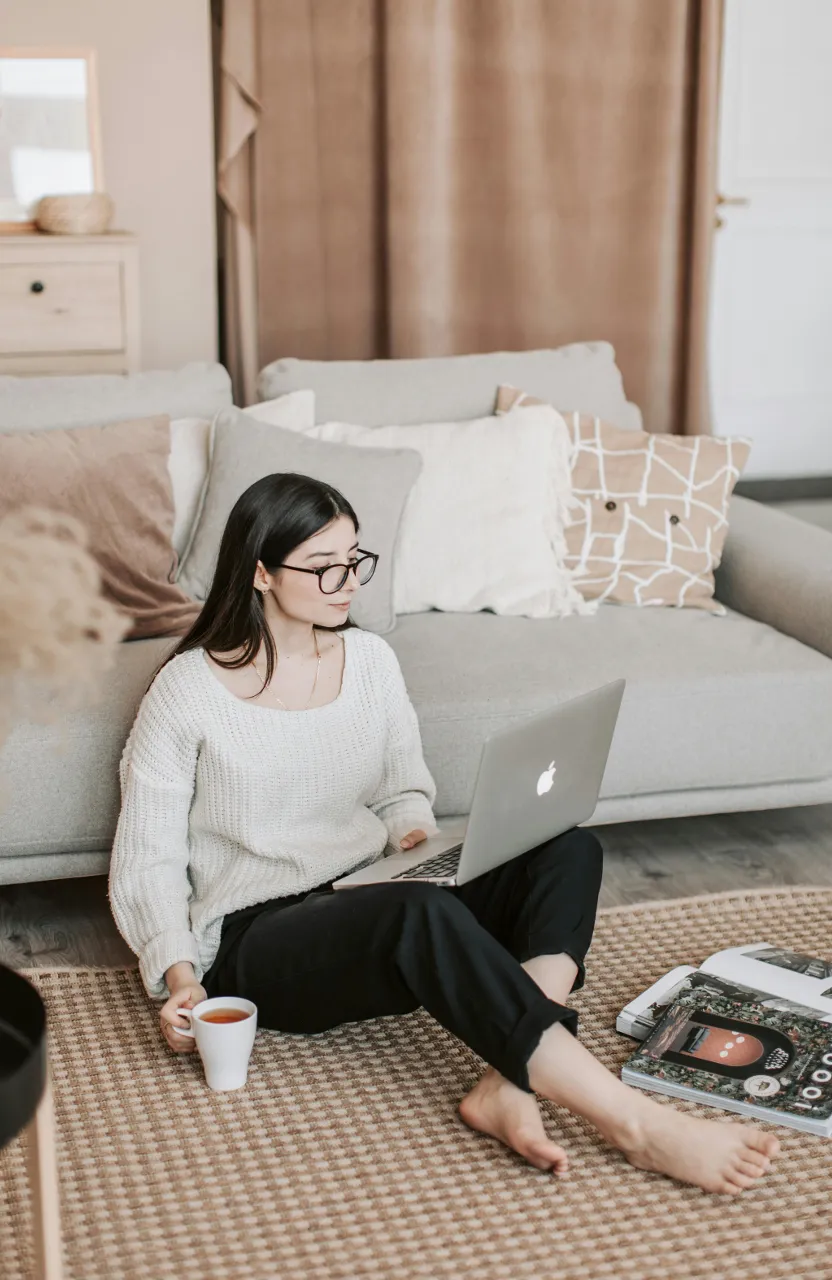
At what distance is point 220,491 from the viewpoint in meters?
2.51

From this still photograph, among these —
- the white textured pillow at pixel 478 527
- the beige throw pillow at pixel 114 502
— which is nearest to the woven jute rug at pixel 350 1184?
the beige throw pillow at pixel 114 502

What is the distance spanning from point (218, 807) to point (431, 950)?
377 mm

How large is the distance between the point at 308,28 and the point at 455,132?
450 millimetres

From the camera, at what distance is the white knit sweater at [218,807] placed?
1871 mm

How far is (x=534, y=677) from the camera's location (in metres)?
2.38

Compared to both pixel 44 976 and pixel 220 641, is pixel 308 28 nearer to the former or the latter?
pixel 220 641

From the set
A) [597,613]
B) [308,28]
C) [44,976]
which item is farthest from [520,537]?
[308,28]

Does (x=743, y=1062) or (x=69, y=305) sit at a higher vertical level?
(x=69, y=305)

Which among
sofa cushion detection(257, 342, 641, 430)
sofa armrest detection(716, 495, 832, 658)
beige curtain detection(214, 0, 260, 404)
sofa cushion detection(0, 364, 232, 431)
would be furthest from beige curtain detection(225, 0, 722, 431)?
sofa armrest detection(716, 495, 832, 658)

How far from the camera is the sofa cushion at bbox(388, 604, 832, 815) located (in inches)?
91.4

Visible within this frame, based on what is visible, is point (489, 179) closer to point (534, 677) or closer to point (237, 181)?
point (237, 181)

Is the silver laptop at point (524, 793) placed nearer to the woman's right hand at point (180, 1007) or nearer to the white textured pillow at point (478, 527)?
the woman's right hand at point (180, 1007)

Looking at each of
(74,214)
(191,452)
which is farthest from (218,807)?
(74,214)

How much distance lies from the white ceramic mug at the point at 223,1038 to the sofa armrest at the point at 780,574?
Result: 1.32 m
